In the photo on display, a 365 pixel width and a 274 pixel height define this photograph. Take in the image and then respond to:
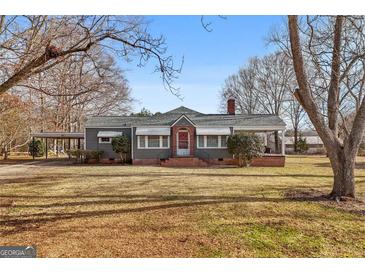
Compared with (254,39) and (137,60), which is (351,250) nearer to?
(254,39)

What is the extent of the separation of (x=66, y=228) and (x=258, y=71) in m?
6.74

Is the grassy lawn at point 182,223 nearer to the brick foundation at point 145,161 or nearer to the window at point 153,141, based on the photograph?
the brick foundation at point 145,161

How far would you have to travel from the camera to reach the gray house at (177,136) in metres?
15.5

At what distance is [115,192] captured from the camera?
21.1ft

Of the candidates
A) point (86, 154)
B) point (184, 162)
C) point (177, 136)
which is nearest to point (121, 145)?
point (86, 154)

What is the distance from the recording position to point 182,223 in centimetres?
402

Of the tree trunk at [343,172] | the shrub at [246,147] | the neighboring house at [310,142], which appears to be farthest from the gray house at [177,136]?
the neighboring house at [310,142]

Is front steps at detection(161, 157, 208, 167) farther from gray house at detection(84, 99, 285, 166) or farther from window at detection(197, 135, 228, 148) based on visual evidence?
window at detection(197, 135, 228, 148)

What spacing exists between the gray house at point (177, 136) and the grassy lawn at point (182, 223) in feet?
29.6

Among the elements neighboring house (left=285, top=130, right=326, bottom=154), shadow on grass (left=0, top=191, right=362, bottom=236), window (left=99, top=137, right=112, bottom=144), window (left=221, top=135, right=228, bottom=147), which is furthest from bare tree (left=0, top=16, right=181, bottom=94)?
neighboring house (left=285, top=130, right=326, bottom=154)

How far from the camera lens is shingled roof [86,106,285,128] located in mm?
15789

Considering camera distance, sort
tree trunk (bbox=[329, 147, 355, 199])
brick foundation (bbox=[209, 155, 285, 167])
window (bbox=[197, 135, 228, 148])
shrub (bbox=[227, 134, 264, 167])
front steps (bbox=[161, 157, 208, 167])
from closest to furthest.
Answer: tree trunk (bbox=[329, 147, 355, 199]) < shrub (bbox=[227, 134, 264, 167]) < brick foundation (bbox=[209, 155, 285, 167]) < front steps (bbox=[161, 157, 208, 167]) < window (bbox=[197, 135, 228, 148])

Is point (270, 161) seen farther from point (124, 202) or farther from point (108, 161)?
point (124, 202)

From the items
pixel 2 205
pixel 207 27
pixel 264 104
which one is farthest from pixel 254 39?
pixel 264 104
